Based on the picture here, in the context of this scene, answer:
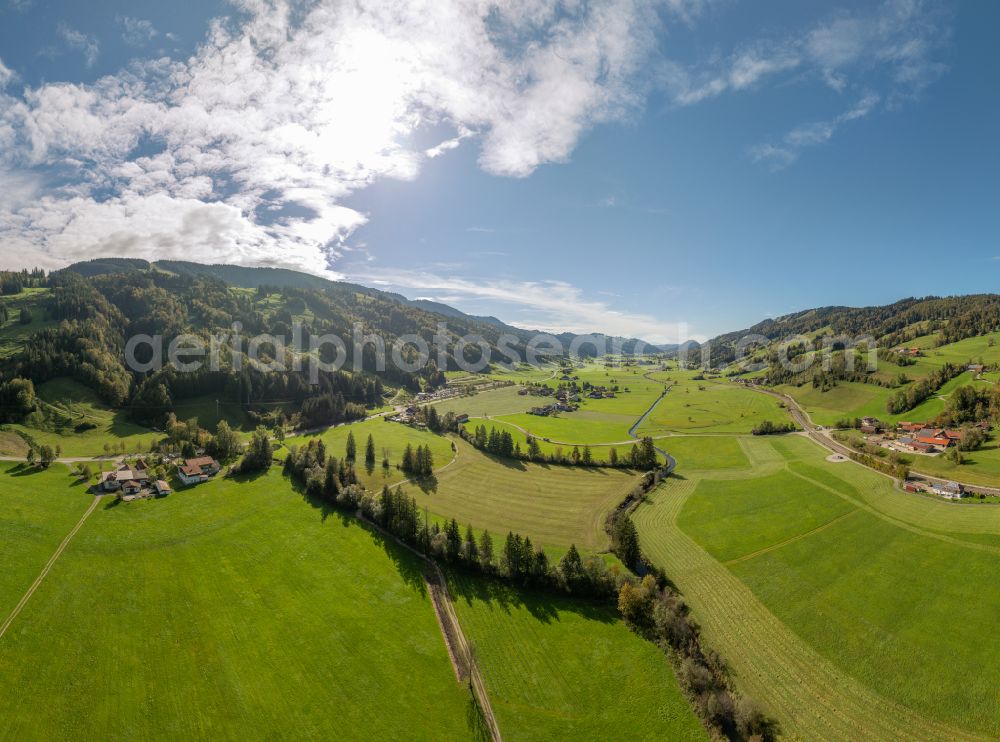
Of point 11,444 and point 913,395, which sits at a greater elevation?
point 913,395

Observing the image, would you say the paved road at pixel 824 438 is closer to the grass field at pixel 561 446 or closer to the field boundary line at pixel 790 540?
the field boundary line at pixel 790 540

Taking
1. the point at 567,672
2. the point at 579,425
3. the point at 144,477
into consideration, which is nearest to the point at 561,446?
the point at 579,425

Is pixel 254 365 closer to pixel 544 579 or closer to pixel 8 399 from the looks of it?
pixel 8 399

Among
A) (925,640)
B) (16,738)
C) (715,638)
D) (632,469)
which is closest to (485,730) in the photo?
(715,638)

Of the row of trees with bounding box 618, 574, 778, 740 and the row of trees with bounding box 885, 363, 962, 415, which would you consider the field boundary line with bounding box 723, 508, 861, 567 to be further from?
the row of trees with bounding box 885, 363, 962, 415

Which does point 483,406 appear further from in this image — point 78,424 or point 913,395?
point 913,395
